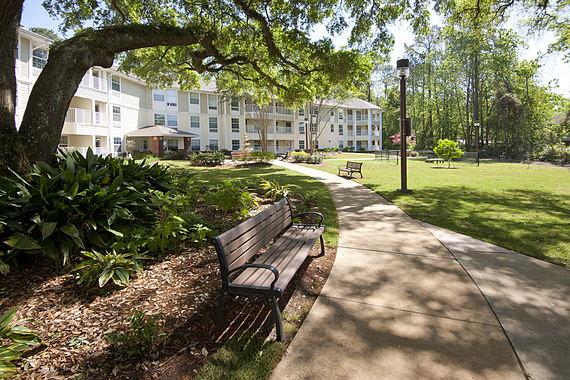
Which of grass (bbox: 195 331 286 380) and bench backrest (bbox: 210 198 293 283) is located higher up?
bench backrest (bbox: 210 198 293 283)

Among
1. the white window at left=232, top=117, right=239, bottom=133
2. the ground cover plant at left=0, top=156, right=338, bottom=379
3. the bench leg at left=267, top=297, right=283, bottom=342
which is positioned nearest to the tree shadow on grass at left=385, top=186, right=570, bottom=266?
the ground cover plant at left=0, top=156, right=338, bottom=379

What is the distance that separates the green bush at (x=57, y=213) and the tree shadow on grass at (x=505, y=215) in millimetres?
6310

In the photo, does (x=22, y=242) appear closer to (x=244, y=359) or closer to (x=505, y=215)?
(x=244, y=359)

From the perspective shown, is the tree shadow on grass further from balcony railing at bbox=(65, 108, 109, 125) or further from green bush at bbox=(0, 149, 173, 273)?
balcony railing at bbox=(65, 108, 109, 125)

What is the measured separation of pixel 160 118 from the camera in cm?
3734

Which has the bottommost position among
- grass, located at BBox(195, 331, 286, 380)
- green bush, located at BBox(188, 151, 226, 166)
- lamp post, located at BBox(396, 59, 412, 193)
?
grass, located at BBox(195, 331, 286, 380)

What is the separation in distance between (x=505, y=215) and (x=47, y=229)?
905 centimetres

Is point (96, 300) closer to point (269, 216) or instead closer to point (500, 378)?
point (269, 216)

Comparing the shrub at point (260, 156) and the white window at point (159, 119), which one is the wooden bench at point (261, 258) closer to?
the shrub at point (260, 156)

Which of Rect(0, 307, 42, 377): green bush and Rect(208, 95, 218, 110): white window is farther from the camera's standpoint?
Rect(208, 95, 218, 110): white window

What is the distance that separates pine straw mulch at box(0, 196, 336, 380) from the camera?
249cm

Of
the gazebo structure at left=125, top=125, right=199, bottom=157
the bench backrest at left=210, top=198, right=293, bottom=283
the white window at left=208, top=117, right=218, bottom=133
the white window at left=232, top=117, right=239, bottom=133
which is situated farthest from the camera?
the white window at left=232, top=117, right=239, bottom=133

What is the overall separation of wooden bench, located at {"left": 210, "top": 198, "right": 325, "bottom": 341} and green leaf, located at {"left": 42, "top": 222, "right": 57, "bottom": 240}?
2103mm

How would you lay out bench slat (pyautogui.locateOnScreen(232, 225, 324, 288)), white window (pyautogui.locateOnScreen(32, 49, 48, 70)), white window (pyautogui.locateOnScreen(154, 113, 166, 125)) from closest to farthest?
bench slat (pyautogui.locateOnScreen(232, 225, 324, 288)) → white window (pyautogui.locateOnScreen(32, 49, 48, 70)) → white window (pyautogui.locateOnScreen(154, 113, 166, 125))
